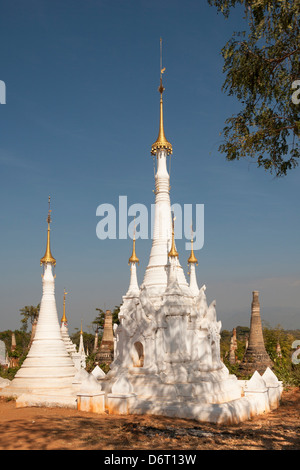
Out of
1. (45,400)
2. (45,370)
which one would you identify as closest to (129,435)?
(45,400)

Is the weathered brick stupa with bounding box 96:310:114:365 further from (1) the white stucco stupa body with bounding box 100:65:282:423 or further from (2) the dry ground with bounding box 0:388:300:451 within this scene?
(2) the dry ground with bounding box 0:388:300:451

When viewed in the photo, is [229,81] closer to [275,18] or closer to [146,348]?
[275,18]

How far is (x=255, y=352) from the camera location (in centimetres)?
2869

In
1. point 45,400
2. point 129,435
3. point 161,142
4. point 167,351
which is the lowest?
point 45,400

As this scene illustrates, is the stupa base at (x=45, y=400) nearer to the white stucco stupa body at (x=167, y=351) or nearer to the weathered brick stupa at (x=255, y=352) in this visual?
the white stucco stupa body at (x=167, y=351)

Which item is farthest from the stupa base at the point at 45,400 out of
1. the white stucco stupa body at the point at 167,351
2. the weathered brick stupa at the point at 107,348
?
the weathered brick stupa at the point at 107,348

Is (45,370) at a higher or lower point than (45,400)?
higher

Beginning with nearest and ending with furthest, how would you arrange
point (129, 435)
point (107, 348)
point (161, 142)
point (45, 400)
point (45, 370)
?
point (129, 435) < point (45, 400) < point (45, 370) < point (161, 142) < point (107, 348)

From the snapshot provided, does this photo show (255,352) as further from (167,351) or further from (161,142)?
(161,142)

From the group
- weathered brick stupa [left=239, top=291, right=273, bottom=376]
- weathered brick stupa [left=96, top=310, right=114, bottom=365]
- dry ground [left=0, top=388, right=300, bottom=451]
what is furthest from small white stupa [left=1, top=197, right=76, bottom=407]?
weathered brick stupa [left=239, top=291, right=273, bottom=376]

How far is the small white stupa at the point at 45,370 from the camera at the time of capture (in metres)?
18.4

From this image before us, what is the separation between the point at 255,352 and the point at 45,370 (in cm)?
1482
